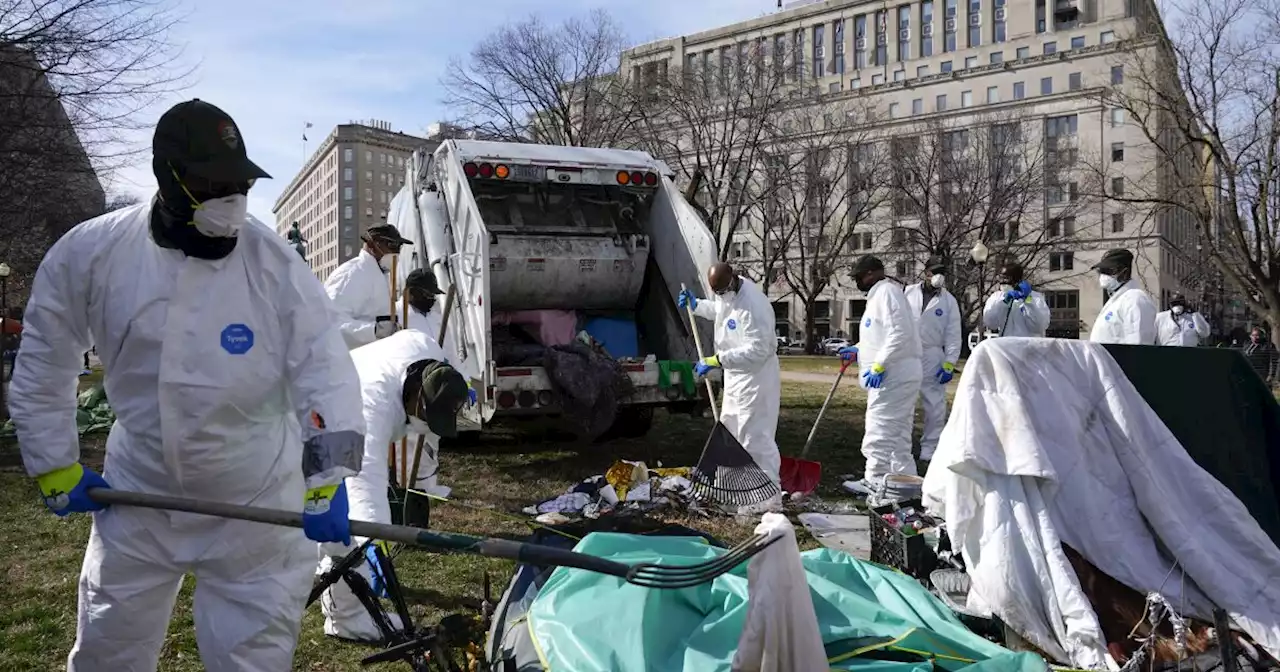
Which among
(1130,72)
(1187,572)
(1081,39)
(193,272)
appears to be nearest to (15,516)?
(193,272)

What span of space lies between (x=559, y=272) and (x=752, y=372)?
2.15 metres

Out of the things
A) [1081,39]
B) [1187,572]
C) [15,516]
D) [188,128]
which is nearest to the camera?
[188,128]

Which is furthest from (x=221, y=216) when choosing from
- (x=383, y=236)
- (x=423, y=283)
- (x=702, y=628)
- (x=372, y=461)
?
(x=383, y=236)

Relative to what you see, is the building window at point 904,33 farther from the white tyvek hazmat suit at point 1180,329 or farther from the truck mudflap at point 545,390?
the truck mudflap at point 545,390

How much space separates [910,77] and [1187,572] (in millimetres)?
55054

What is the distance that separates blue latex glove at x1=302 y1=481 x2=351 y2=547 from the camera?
7.36 ft

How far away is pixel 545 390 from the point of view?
6.72 meters

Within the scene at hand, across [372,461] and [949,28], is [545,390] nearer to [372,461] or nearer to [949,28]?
[372,461]

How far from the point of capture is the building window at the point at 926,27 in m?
55.1

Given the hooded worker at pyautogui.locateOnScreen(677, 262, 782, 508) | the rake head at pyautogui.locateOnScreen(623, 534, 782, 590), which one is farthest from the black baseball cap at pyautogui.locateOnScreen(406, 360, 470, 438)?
the hooded worker at pyautogui.locateOnScreen(677, 262, 782, 508)

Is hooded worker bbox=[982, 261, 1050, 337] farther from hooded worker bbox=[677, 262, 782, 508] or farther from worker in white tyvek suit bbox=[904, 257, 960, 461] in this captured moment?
hooded worker bbox=[677, 262, 782, 508]

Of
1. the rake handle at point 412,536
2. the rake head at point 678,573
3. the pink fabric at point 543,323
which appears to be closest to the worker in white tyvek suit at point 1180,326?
the pink fabric at point 543,323

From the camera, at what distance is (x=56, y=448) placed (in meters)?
2.39

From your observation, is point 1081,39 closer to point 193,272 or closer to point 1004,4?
point 1004,4
